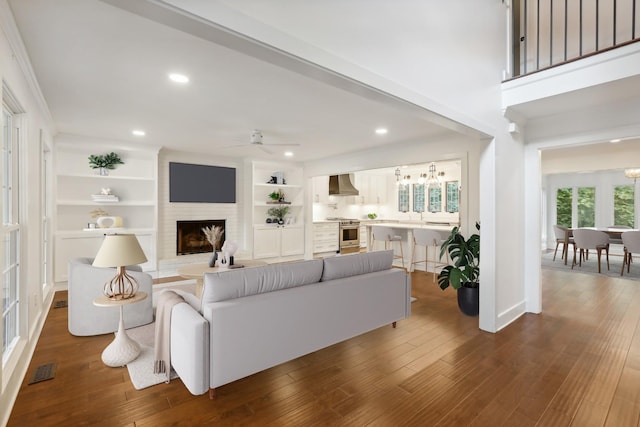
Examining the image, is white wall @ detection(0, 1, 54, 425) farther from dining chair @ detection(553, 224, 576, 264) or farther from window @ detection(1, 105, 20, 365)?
dining chair @ detection(553, 224, 576, 264)

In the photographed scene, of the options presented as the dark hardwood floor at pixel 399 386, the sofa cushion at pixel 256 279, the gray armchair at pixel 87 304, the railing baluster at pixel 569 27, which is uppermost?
the railing baluster at pixel 569 27

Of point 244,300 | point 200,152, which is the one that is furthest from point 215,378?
point 200,152

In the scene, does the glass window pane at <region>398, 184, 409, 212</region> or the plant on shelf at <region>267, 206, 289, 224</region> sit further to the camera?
the glass window pane at <region>398, 184, 409, 212</region>

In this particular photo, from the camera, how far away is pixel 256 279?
8.05 feet

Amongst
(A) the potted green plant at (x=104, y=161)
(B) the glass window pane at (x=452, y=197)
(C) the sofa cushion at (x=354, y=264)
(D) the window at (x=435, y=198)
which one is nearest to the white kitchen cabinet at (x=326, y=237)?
(D) the window at (x=435, y=198)

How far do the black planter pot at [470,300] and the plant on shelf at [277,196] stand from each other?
4947 mm

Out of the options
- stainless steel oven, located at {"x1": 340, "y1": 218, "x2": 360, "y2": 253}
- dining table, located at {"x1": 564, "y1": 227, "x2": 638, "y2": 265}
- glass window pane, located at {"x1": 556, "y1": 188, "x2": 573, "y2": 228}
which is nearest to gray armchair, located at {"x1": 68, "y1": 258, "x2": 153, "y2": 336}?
stainless steel oven, located at {"x1": 340, "y1": 218, "x2": 360, "y2": 253}

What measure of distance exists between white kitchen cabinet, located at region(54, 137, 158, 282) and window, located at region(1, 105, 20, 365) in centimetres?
278

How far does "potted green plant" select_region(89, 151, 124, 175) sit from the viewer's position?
5.31 metres

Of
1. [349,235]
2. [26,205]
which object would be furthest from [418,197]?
[26,205]

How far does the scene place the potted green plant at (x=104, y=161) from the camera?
17.4 feet

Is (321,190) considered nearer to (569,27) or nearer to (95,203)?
(95,203)

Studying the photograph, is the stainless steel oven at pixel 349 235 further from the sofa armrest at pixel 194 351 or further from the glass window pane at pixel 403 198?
the sofa armrest at pixel 194 351

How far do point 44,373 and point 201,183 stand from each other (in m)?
4.75
